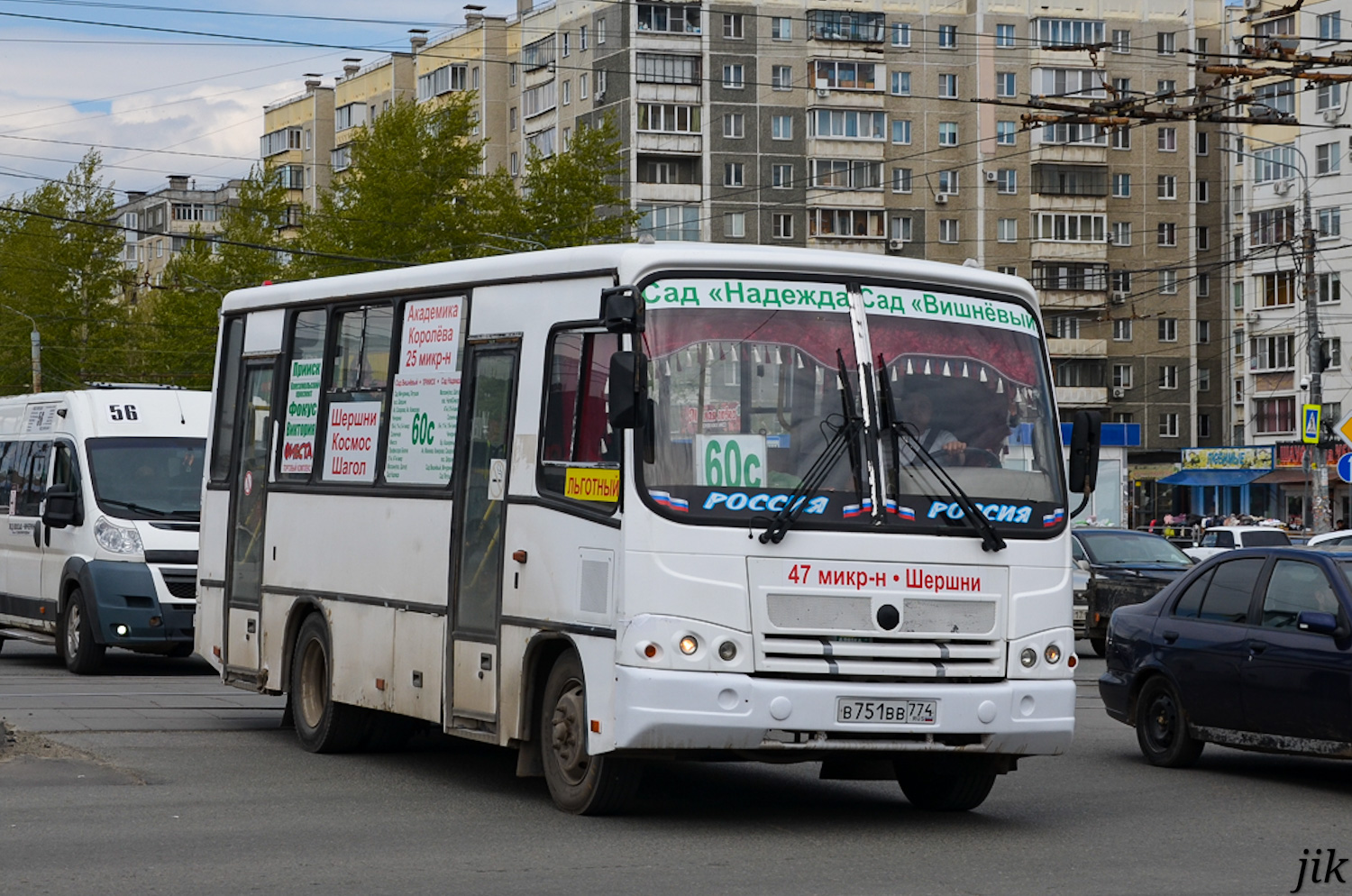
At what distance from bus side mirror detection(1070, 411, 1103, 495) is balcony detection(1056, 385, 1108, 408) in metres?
86.0

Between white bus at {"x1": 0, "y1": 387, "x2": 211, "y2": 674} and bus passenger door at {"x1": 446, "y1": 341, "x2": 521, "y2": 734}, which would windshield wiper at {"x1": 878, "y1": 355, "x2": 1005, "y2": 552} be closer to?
bus passenger door at {"x1": 446, "y1": 341, "x2": 521, "y2": 734}

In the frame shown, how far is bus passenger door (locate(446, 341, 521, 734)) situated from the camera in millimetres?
11516

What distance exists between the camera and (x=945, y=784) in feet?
37.8

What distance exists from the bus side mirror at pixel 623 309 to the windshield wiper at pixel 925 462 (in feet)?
4.13

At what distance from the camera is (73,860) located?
30.6 feet

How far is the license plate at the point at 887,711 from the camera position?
10.1 m

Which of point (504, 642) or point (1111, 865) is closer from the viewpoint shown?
point (1111, 865)

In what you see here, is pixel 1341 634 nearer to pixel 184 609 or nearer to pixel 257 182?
pixel 184 609

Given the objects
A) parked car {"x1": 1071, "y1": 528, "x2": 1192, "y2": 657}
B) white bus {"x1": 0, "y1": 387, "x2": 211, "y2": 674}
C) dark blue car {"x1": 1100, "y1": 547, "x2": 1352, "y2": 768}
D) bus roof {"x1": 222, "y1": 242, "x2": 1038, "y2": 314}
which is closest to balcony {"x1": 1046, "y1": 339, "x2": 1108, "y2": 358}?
parked car {"x1": 1071, "y1": 528, "x2": 1192, "y2": 657}

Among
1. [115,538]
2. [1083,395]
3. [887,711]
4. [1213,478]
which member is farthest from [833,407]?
[1083,395]

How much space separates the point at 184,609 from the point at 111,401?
8.19 feet

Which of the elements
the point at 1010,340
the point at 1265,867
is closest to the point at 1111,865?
the point at 1265,867

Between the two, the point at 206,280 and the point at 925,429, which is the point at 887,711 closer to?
the point at 925,429

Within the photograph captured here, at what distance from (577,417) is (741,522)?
1134mm
